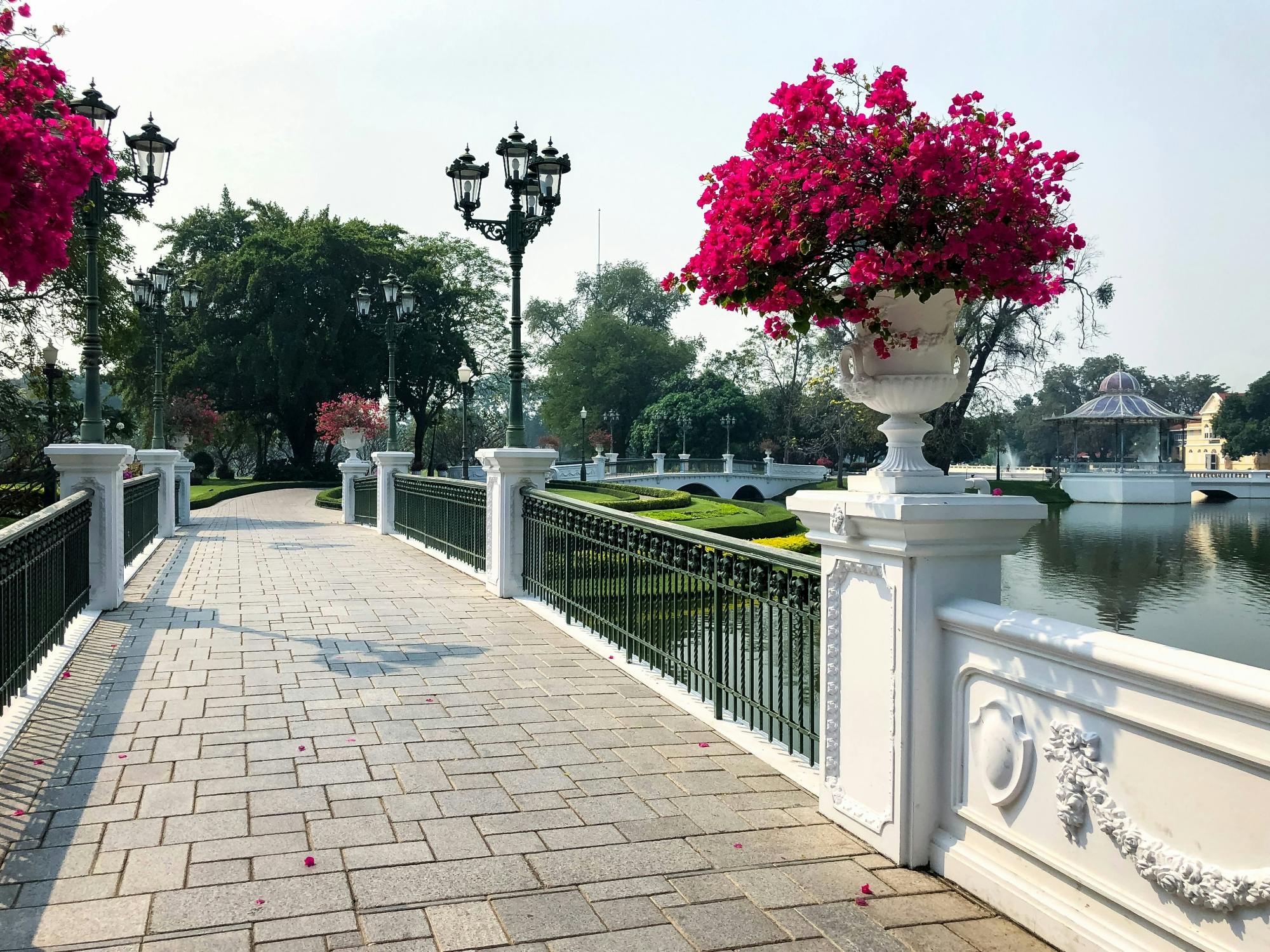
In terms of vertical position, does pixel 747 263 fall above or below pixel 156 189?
below

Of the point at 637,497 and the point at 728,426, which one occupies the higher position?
the point at 728,426

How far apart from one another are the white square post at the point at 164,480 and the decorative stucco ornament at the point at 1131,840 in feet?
55.7

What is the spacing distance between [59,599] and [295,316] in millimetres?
36230

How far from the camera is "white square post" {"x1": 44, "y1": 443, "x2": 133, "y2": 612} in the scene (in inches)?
351

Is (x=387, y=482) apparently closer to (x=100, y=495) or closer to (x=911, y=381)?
(x=100, y=495)

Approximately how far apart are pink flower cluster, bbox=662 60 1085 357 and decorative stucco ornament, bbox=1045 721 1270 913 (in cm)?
151

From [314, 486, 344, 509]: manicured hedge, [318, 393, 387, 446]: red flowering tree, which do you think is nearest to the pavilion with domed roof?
[318, 393, 387, 446]: red flowering tree

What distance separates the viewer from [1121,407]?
212 ft

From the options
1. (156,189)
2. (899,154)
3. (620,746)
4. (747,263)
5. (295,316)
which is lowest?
(620,746)

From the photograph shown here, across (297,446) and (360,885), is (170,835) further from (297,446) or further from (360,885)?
(297,446)

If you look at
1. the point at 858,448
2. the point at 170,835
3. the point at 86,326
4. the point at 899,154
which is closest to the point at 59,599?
the point at 86,326

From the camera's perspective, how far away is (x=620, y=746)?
5297mm

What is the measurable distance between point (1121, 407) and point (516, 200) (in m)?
62.7

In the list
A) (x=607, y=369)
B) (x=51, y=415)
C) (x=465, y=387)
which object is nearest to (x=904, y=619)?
(x=51, y=415)
